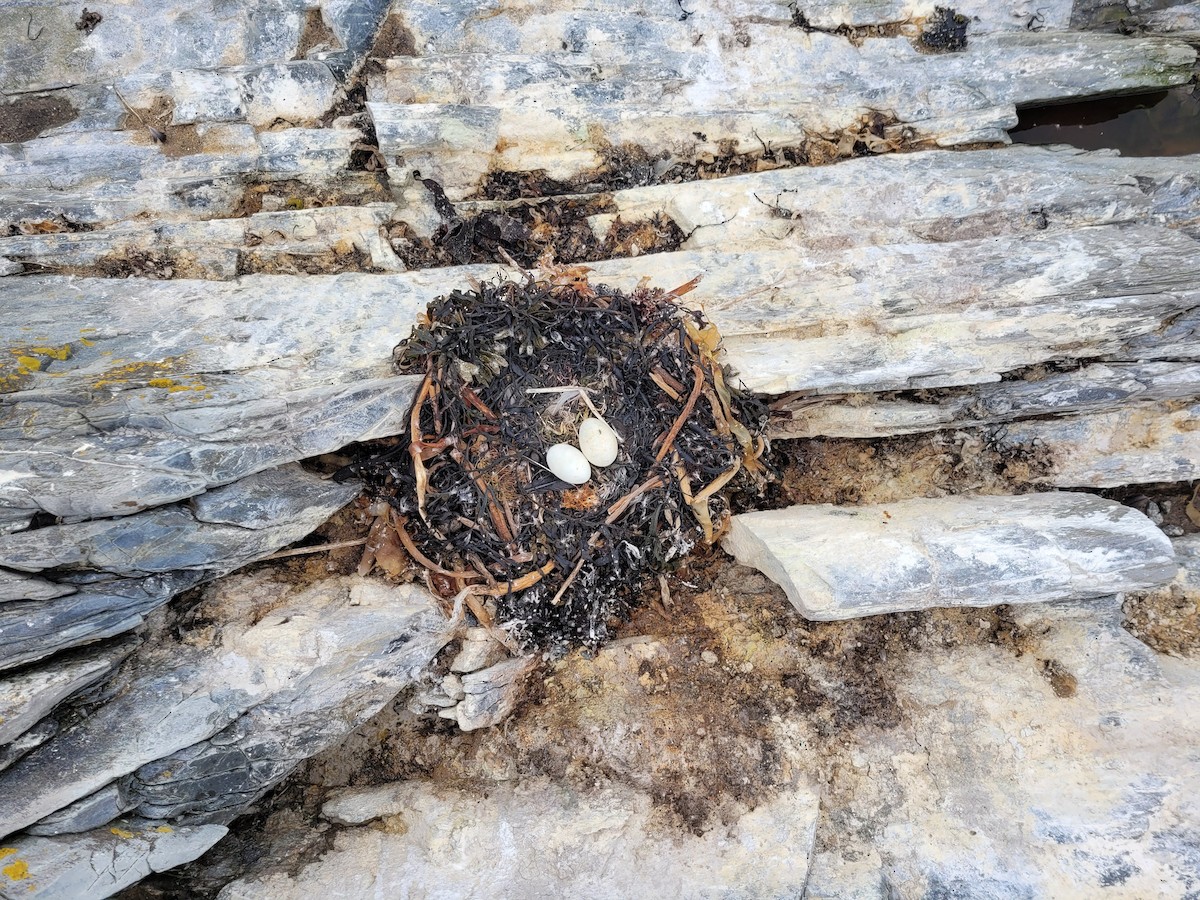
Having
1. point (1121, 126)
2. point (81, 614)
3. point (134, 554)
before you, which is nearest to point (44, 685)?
point (81, 614)

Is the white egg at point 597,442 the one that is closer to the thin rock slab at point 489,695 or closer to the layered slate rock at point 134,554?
the thin rock slab at point 489,695

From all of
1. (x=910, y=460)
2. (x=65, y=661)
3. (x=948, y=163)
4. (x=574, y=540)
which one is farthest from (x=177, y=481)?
(x=948, y=163)

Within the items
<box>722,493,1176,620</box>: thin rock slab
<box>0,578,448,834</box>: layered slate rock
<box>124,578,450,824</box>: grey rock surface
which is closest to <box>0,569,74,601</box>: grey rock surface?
<box>0,578,448,834</box>: layered slate rock

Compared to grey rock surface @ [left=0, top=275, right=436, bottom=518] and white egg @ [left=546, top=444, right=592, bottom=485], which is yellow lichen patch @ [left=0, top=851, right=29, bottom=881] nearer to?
grey rock surface @ [left=0, top=275, right=436, bottom=518]

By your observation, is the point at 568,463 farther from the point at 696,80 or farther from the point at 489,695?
the point at 696,80

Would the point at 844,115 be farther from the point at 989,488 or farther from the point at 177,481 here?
the point at 177,481
